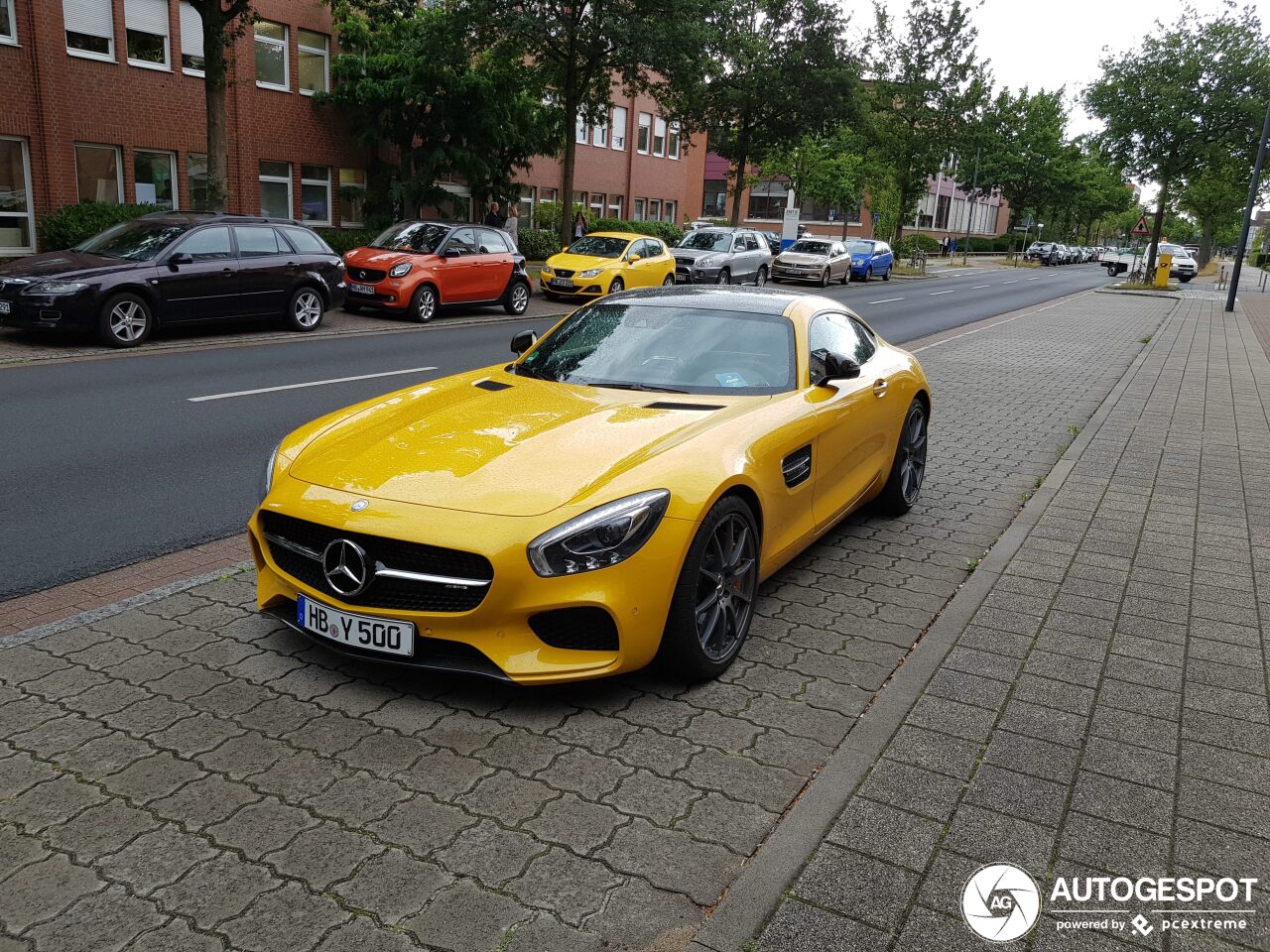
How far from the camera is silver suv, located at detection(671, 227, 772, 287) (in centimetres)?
2806

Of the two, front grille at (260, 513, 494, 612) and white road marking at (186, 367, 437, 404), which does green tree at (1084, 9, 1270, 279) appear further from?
front grille at (260, 513, 494, 612)

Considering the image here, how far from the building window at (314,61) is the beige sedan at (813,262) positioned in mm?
15297

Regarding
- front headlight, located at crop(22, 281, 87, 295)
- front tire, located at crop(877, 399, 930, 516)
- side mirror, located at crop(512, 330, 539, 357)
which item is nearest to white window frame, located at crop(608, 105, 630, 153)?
front headlight, located at crop(22, 281, 87, 295)

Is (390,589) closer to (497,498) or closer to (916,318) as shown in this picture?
(497,498)

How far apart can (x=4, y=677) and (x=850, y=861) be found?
126 inches

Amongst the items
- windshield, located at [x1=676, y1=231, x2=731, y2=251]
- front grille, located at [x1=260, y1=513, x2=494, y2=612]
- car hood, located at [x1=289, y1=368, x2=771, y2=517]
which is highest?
windshield, located at [x1=676, y1=231, x2=731, y2=251]

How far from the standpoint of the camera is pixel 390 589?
12.2 feet

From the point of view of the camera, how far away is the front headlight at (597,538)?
142 inches

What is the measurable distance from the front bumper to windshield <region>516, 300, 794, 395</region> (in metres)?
1.40

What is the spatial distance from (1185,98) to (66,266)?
127ft

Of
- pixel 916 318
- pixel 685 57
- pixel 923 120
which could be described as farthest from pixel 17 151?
pixel 923 120

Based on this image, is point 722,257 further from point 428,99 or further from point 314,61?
point 314,61

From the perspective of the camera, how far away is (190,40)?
2484cm

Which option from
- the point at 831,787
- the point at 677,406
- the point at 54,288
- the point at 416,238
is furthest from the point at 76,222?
the point at 831,787
